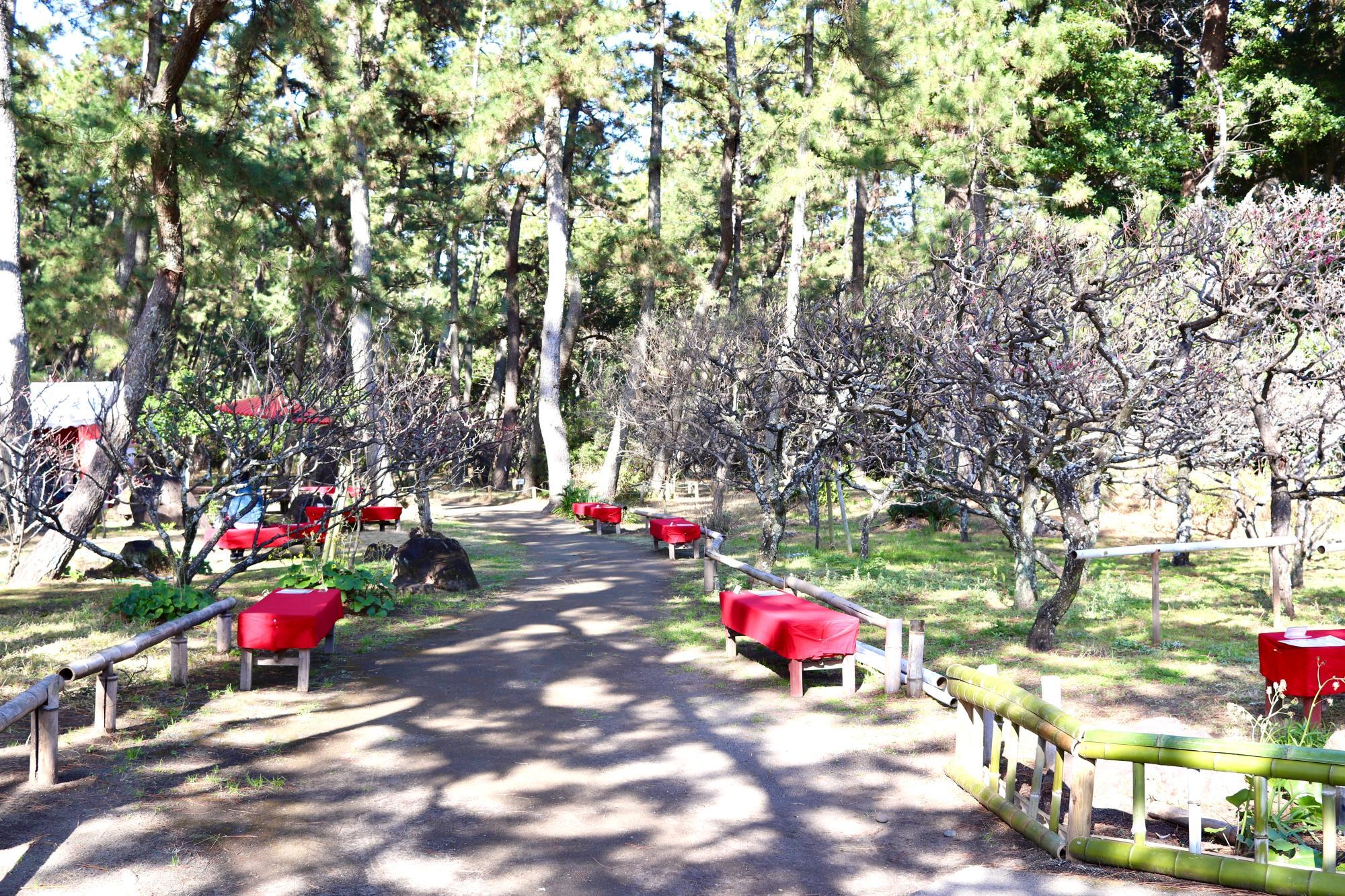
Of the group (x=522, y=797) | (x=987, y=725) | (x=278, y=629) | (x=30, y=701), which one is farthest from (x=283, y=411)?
(x=987, y=725)

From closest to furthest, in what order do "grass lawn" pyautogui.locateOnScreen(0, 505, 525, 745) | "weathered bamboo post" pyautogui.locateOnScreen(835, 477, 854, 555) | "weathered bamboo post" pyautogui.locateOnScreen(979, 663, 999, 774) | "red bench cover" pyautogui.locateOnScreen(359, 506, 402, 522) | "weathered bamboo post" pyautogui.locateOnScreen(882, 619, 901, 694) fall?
"weathered bamboo post" pyautogui.locateOnScreen(979, 663, 999, 774) → "grass lawn" pyautogui.locateOnScreen(0, 505, 525, 745) → "weathered bamboo post" pyautogui.locateOnScreen(882, 619, 901, 694) → "weathered bamboo post" pyautogui.locateOnScreen(835, 477, 854, 555) → "red bench cover" pyautogui.locateOnScreen(359, 506, 402, 522)

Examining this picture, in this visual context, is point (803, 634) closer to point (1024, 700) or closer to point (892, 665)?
point (892, 665)

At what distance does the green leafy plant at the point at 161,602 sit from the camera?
934 cm

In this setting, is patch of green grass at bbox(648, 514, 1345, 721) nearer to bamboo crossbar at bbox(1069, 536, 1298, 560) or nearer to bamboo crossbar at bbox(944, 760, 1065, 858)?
bamboo crossbar at bbox(1069, 536, 1298, 560)

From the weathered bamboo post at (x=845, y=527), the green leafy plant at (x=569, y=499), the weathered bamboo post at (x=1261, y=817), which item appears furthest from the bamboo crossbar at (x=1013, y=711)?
the green leafy plant at (x=569, y=499)

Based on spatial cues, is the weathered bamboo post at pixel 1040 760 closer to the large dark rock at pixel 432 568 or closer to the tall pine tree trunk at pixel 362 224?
the large dark rock at pixel 432 568

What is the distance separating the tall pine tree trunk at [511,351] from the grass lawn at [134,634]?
61.9 ft

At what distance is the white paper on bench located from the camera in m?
6.64

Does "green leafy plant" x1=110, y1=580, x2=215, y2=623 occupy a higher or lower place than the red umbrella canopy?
lower

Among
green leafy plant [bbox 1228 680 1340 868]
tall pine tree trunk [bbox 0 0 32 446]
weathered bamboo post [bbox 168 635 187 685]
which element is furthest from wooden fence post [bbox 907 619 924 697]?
tall pine tree trunk [bbox 0 0 32 446]

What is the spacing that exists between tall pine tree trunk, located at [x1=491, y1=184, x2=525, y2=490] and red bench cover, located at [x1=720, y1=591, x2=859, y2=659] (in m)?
23.1

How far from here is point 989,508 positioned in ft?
37.0

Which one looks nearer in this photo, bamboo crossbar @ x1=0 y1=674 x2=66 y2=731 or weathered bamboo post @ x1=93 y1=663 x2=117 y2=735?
bamboo crossbar @ x1=0 y1=674 x2=66 y2=731

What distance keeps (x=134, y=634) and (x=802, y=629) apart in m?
6.11
